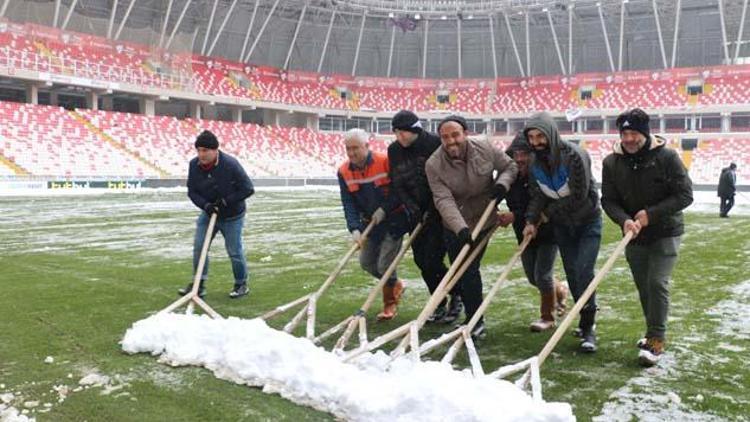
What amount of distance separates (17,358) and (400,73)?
183ft

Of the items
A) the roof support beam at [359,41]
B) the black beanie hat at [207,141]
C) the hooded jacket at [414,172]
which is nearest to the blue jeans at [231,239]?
the black beanie hat at [207,141]

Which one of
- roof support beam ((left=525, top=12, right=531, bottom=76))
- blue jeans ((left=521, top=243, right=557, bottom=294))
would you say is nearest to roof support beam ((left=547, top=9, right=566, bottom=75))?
roof support beam ((left=525, top=12, right=531, bottom=76))

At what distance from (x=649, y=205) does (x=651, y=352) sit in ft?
3.18

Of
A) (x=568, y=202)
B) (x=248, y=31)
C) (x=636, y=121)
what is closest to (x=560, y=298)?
(x=568, y=202)

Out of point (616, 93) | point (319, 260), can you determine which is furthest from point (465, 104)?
point (319, 260)

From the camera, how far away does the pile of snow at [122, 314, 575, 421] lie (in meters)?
3.12

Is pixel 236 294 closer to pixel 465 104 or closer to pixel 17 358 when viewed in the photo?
pixel 17 358

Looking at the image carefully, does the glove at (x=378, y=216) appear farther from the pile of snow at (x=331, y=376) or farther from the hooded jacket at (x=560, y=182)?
the pile of snow at (x=331, y=376)

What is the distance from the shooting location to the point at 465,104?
56.3 m

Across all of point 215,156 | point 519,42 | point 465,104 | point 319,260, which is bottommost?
point 319,260

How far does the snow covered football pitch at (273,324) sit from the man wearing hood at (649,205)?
38cm

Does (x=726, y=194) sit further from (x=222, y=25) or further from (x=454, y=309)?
(x=222, y=25)

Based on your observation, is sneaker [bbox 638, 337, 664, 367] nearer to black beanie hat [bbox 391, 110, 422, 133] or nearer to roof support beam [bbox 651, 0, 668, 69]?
black beanie hat [bbox 391, 110, 422, 133]

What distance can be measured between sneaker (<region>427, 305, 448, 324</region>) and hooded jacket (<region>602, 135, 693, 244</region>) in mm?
1775
